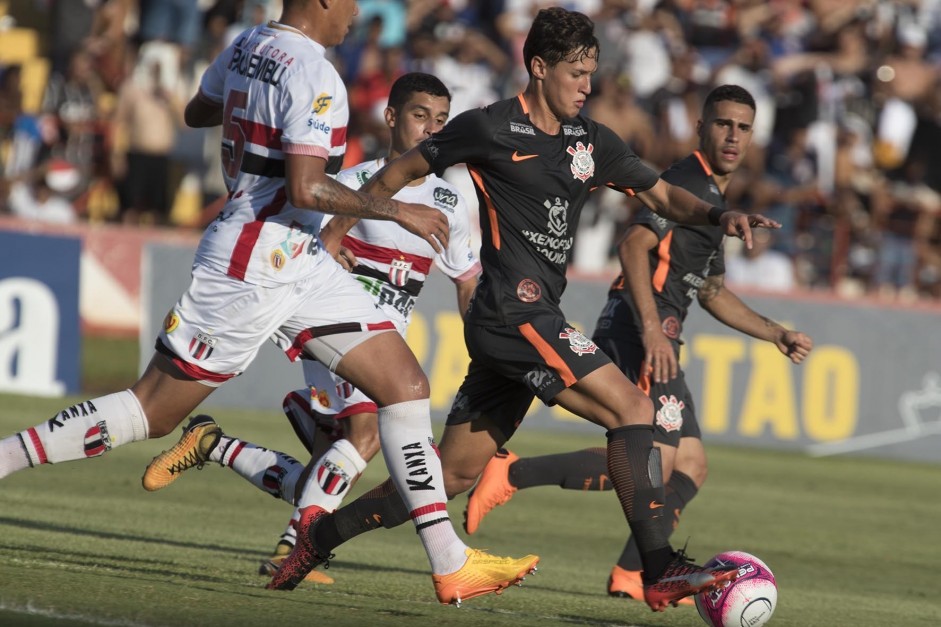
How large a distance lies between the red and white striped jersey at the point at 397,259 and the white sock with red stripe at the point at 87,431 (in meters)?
1.93

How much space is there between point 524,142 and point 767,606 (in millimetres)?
2217

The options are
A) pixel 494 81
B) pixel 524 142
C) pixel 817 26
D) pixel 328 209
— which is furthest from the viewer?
pixel 817 26

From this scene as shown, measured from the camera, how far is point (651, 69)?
68.0 ft

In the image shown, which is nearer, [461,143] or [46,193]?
[461,143]

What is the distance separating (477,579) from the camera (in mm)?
5988

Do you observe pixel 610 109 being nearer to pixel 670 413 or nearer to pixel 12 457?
pixel 670 413

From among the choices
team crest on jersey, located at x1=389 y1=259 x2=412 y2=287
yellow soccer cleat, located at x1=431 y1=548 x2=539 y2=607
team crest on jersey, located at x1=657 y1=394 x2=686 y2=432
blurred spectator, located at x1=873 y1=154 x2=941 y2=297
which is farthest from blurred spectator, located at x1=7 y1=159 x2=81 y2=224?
yellow soccer cleat, located at x1=431 y1=548 x2=539 y2=607

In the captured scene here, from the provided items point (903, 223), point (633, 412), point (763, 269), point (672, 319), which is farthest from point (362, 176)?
point (903, 223)

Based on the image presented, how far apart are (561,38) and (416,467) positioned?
6.45ft

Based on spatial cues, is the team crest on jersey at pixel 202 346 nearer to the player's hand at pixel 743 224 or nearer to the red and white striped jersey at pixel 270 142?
the red and white striped jersey at pixel 270 142

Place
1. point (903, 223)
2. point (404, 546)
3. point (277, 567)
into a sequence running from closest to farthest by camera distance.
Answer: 1. point (277, 567)
2. point (404, 546)
3. point (903, 223)

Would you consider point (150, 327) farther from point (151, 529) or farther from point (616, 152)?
point (616, 152)

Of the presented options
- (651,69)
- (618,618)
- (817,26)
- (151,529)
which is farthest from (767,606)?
(817,26)

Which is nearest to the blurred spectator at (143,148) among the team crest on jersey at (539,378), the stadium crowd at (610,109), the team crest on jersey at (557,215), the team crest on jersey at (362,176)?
the stadium crowd at (610,109)
